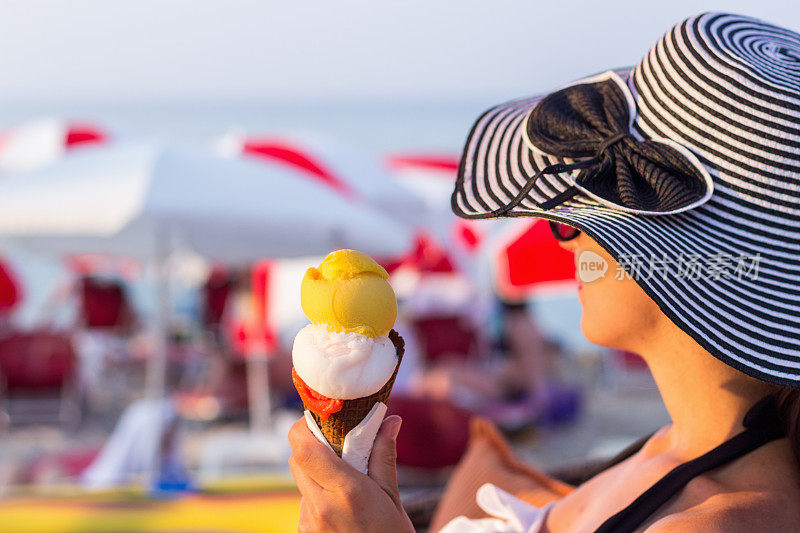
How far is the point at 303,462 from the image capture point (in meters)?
0.98

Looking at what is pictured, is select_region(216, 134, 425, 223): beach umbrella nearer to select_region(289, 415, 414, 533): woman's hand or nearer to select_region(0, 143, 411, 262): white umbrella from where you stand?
select_region(0, 143, 411, 262): white umbrella

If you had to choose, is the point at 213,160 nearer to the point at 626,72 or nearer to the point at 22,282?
the point at 626,72

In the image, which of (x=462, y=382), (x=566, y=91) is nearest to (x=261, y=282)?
(x=462, y=382)

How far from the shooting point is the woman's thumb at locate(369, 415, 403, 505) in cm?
101

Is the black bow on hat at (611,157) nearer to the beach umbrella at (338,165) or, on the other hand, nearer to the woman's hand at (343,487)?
the woman's hand at (343,487)

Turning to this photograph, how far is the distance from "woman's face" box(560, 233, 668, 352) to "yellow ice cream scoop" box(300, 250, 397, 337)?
1.37 ft

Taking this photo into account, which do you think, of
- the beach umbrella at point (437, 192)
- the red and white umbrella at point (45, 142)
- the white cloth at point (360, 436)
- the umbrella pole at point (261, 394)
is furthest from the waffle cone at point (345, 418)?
the red and white umbrella at point (45, 142)

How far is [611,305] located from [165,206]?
277 centimetres

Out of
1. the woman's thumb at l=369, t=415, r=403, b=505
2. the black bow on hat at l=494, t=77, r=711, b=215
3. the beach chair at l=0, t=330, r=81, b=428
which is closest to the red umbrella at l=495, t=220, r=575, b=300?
the beach chair at l=0, t=330, r=81, b=428

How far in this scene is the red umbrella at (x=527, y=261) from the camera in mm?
6086

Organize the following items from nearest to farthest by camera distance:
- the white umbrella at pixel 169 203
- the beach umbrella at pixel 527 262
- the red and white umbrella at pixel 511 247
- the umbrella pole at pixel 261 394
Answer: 1. the white umbrella at pixel 169 203
2. the umbrella pole at pixel 261 394
3. the red and white umbrella at pixel 511 247
4. the beach umbrella at pixel 527 262

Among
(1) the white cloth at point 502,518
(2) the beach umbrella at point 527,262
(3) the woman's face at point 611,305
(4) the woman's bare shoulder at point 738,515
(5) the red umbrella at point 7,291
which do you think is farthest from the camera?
(5) the red umbrella at point 7,291

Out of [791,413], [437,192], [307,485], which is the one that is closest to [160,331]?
[307,485]

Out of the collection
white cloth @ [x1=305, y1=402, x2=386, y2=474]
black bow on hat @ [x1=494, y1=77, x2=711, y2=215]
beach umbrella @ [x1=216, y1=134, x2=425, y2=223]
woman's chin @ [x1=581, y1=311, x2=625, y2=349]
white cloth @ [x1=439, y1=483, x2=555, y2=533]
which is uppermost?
beach umbrella @ [x1=216, y1=134, x2=425, y2=223]
